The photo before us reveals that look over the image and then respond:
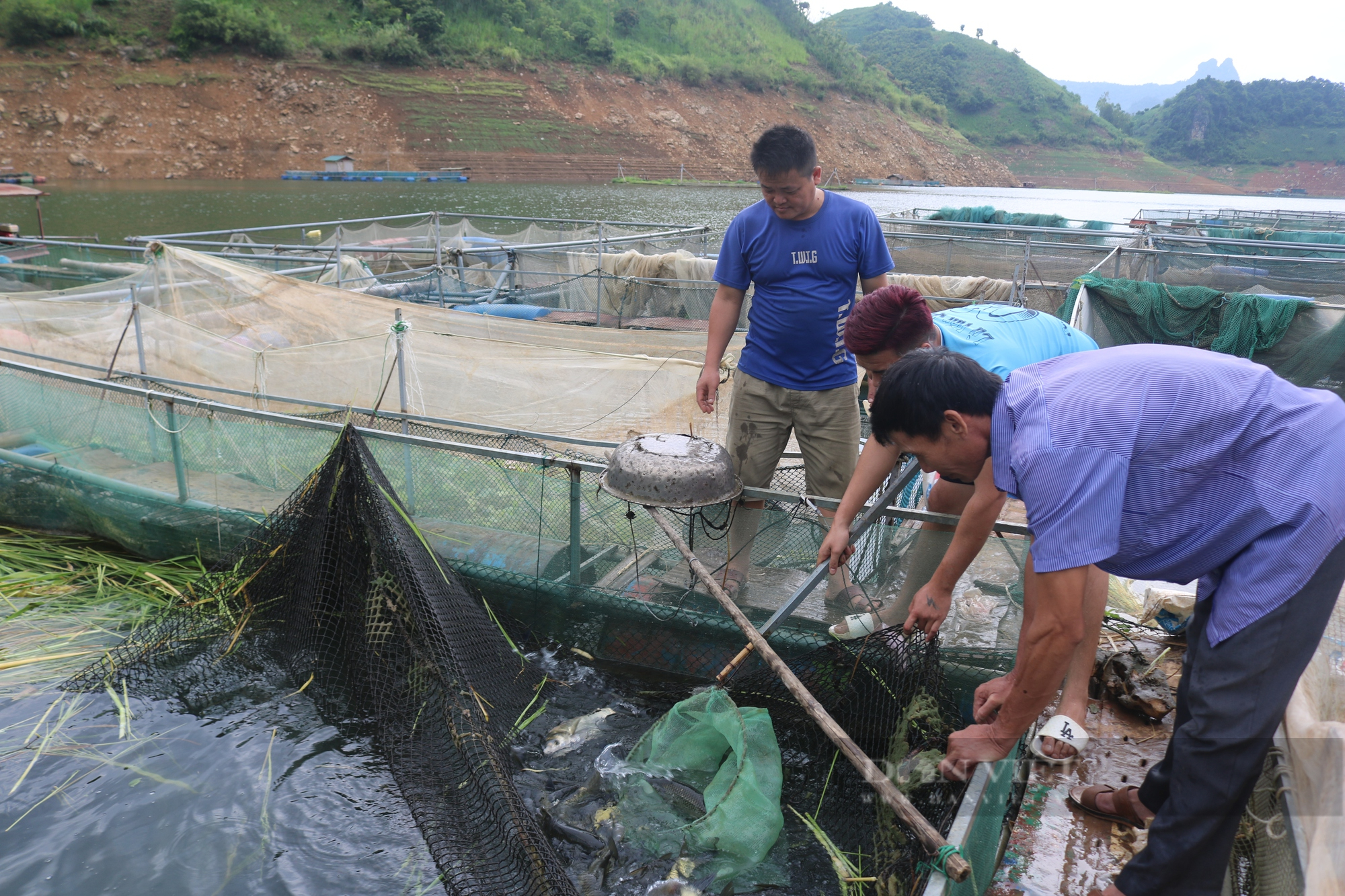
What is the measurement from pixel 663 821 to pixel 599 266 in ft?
30.0

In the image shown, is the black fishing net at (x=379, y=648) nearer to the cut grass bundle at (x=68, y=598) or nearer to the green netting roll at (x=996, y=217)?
the cut grass bundle at (x=68, y=598)

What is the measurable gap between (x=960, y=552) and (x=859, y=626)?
30.4 inches

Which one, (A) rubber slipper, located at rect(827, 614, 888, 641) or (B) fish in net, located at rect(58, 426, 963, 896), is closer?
(B) fish in net, located at rect(58, 426, 963, 896)

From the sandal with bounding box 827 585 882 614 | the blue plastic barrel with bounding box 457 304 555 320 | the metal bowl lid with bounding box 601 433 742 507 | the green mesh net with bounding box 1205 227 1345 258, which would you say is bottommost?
the sandal with bounding box 827 585 882 614

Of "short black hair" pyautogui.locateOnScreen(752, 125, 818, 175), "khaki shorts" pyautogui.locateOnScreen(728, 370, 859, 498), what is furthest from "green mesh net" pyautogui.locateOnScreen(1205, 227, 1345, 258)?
"short black hair" pyautogui.locateOnScreen(752, 125, 818, 175)

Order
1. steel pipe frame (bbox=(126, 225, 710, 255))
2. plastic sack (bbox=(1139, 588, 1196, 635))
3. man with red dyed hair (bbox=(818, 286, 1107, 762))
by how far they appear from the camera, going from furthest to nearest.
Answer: steel pipe frame (bbox=(126, 225, 710, 255)), plastic sack (bbox=(1139, 588, 1196, 635)), man with red dyed hair (bbox=(818, 286, 1107, 762))

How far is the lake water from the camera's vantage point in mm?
26594

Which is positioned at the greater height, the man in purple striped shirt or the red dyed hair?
the red dyed hair

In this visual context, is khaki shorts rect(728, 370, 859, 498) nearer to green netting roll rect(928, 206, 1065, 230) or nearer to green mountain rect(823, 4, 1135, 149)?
green netting roll rect(928, 206, 1065, 230)

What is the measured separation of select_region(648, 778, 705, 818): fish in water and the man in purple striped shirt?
1.25m

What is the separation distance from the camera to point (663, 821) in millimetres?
2682

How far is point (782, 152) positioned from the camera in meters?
3.11

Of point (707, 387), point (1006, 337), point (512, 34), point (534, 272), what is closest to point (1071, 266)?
point (534, 272)

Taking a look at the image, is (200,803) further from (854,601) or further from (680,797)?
(854,601)
